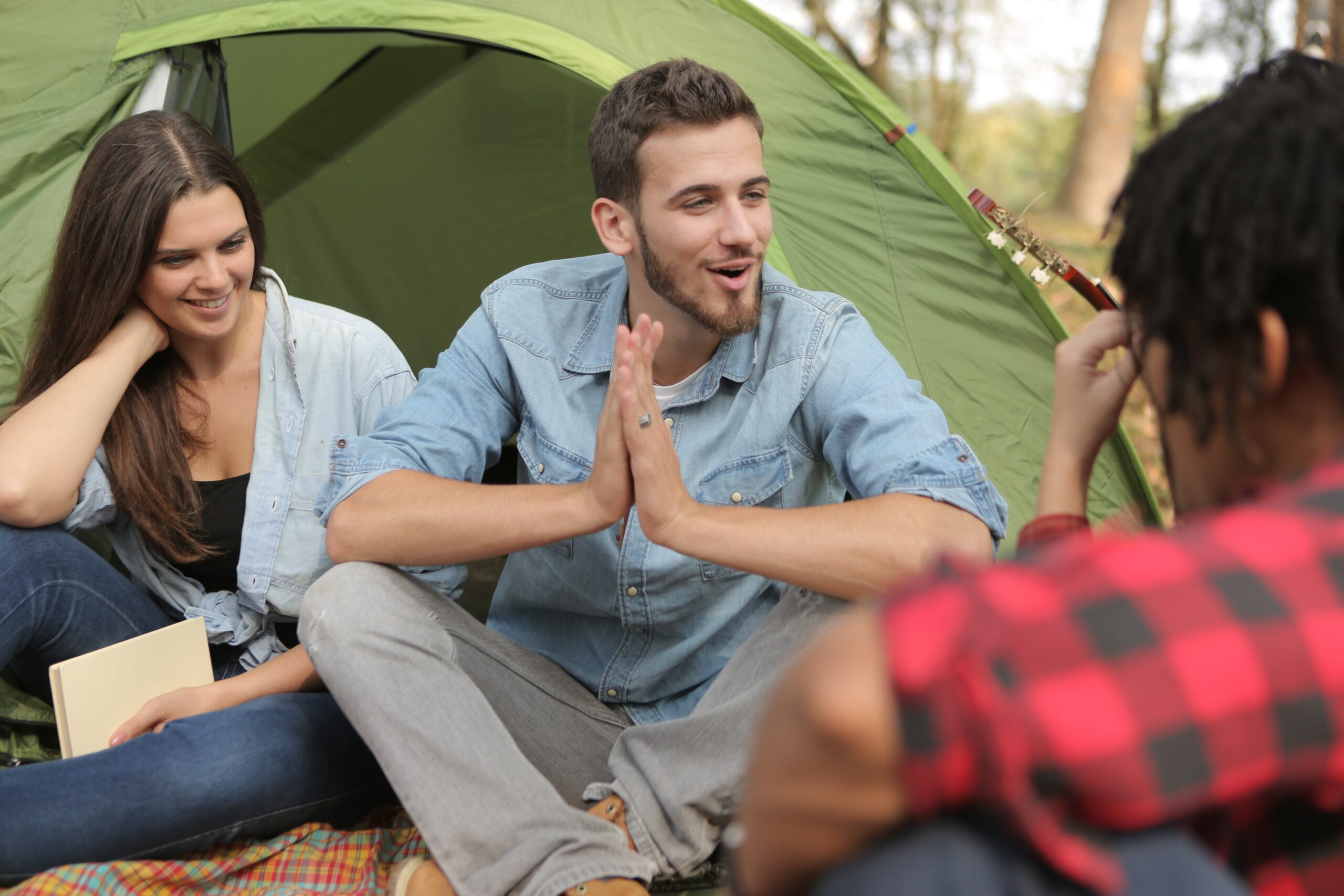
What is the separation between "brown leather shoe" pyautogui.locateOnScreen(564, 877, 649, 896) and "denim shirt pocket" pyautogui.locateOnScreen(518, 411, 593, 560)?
1.86ft

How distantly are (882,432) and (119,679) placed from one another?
1.24 metres

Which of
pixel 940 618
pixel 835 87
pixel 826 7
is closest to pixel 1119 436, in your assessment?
pixel 835 87

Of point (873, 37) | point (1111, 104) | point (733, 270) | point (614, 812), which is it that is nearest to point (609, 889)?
point (614, 812)

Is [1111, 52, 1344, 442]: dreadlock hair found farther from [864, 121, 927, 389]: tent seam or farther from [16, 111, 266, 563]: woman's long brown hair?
[16, 111, 266, 563]: woman's long brown hair

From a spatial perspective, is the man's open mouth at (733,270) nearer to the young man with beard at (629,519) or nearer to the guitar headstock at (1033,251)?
the young man with beard at (629,519)

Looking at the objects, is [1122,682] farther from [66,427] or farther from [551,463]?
[66,427]

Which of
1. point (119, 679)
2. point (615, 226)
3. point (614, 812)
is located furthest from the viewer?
point (615, 226)

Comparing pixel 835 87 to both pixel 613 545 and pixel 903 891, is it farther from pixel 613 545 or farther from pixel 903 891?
pixel 903 891

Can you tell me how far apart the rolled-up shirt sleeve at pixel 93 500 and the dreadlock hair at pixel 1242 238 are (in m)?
1.77

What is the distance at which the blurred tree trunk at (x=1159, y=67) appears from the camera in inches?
385

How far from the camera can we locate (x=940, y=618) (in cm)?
65

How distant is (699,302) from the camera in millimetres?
1847

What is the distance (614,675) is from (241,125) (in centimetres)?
188

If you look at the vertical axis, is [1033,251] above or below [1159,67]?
below
